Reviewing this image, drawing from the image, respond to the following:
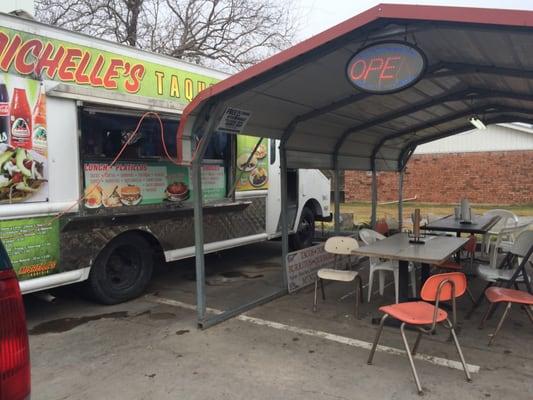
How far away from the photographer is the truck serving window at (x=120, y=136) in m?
5.30

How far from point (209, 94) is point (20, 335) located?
330 centimetres

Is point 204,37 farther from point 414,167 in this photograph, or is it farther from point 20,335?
point 20,335

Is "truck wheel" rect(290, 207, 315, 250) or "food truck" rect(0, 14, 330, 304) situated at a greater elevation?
"food truck" rect(0, 14, 330, 304)

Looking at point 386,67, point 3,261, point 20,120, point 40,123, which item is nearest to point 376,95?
point 386,67

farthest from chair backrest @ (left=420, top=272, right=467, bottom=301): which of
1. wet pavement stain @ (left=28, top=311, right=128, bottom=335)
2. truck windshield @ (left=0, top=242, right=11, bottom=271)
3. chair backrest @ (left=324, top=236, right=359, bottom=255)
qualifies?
wet pavement stain @ (left=28, top=311, right=128, bottom=335)

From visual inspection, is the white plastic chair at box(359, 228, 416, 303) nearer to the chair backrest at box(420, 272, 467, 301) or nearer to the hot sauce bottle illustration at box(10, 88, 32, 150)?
the chair backrest at box(420, 272, 467, 301)

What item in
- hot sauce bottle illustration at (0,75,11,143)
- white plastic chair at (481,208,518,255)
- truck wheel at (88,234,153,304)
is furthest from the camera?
white plastic chair at (481,208,518,255)

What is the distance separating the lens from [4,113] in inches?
178

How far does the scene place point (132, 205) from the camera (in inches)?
226

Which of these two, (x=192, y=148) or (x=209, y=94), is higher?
(x=209, y=94)

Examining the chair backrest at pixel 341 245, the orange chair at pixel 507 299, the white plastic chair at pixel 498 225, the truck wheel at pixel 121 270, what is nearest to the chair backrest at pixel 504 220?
the white plastic chair at pixel 498 225

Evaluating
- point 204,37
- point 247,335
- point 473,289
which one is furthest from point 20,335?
point 204,37

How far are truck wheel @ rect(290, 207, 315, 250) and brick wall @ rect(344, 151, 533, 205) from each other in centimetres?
1071

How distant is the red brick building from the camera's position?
18672 millimetres
